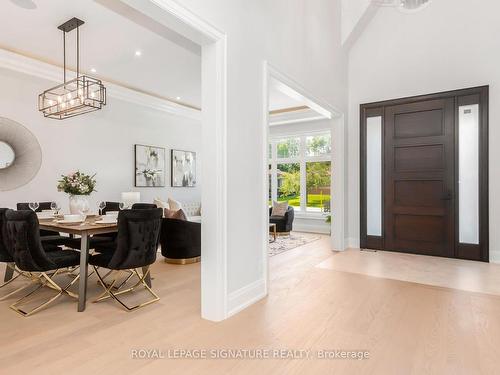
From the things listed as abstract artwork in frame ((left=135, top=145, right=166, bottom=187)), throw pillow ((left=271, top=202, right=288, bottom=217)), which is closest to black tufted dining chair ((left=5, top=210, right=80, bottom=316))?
abstract artwork in frame ((left=135, top=145, right=166, bottom=187))

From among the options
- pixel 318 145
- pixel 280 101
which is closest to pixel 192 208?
pixel 280 101

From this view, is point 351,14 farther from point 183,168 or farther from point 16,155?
point 16,155

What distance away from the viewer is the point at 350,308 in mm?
2891

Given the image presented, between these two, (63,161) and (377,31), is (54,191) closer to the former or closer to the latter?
(63,161)

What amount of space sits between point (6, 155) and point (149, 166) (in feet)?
8.80

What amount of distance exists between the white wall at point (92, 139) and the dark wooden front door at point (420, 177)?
195 inches

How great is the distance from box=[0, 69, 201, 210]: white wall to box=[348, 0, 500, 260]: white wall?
4.34m

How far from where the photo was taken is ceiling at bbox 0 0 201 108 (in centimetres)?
361

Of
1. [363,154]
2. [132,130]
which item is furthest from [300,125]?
[132,130]

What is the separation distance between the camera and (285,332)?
2398mm

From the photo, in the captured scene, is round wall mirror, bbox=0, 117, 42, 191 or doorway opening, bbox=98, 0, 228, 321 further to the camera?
round wall mirror, bbox=0, 117, 42, 191

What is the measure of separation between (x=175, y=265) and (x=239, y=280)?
1.97 metres

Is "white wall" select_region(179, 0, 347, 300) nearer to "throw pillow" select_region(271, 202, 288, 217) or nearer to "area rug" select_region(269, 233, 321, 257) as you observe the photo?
"area rug" select_region(269, 233, 321, 257)

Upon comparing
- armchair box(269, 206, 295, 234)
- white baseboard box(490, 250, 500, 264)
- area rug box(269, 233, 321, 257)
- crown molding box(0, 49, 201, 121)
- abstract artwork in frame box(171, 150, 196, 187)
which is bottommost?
area rug box(269, 233, 321, 257)
